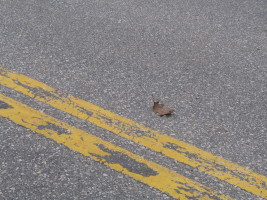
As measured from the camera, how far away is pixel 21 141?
293cm

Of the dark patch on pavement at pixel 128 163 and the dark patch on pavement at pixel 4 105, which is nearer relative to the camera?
the dark patch on pavement at pixel 128 163

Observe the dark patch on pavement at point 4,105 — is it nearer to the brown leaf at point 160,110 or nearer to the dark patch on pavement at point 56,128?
the dark patch on pavement at point 56,128

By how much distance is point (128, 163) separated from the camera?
2805 mm

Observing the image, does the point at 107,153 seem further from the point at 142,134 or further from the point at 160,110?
the point at 160,110

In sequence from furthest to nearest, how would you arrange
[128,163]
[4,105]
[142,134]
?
1. [4,105]
2. [142,134]
3. [128,163]

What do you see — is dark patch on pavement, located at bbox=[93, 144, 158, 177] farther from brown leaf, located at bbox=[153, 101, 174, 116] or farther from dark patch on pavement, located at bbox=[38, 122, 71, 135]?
brown leaf, located at bbox=[153, 101, 174, 116]

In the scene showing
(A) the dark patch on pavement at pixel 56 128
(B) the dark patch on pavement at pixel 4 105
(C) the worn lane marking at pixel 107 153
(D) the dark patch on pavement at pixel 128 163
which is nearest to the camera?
(C) the worn lane marking at pixel 107 153

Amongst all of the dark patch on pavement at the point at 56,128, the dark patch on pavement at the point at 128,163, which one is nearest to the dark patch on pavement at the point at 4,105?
the dark patch on pavement at the point at 56,128

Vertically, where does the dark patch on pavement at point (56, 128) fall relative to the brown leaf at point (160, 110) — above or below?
below

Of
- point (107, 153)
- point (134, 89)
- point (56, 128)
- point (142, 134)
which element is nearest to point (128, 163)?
point (107, 153)

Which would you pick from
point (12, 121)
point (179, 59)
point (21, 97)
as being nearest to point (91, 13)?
point (179, 59)

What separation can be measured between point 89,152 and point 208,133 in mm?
835

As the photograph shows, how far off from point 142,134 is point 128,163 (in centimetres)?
33

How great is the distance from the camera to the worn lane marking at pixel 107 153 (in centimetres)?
263
